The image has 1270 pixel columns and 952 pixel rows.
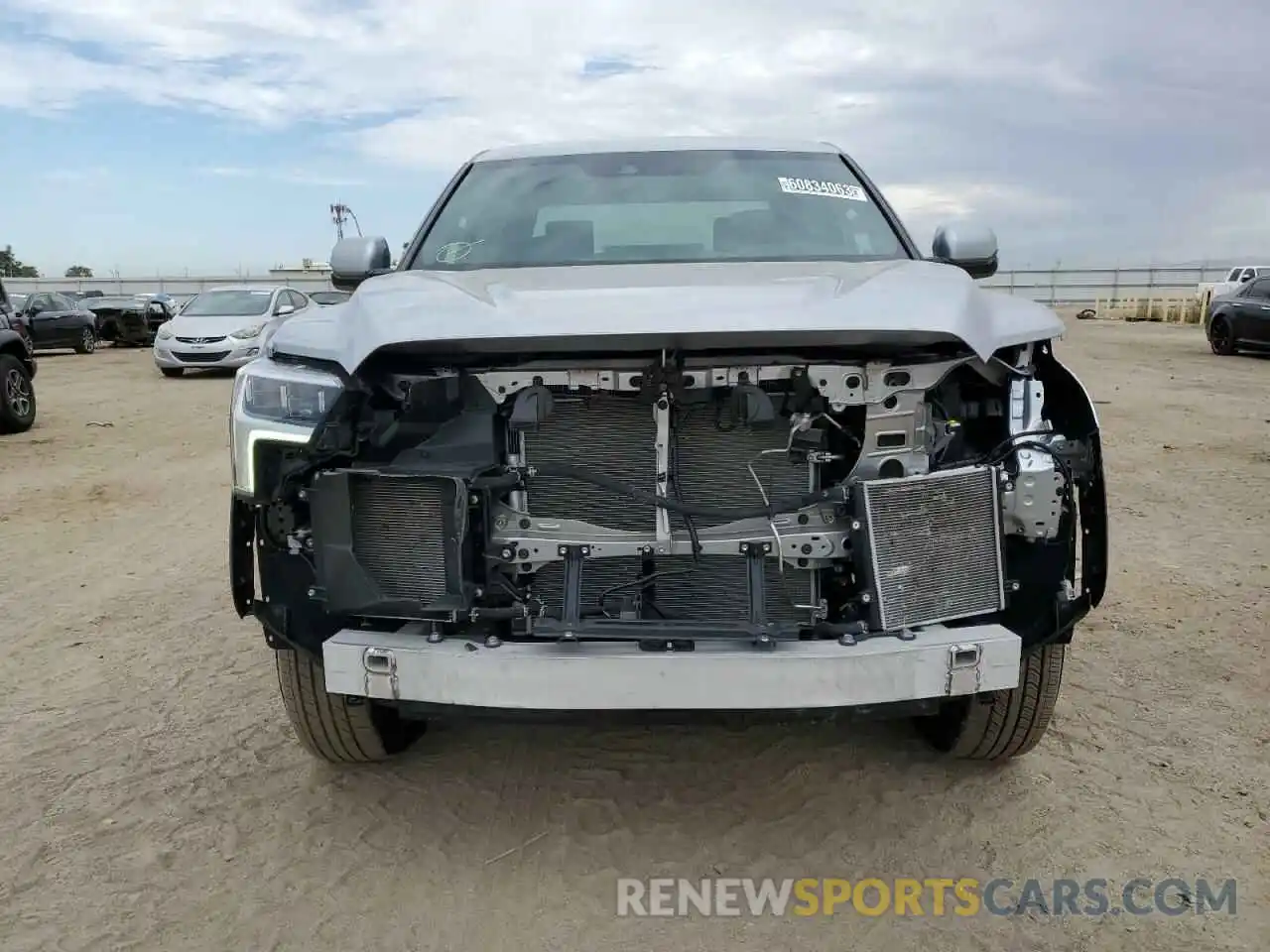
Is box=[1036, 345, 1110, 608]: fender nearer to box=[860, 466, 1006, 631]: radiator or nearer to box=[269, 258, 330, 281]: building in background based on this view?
box=[860, 466, 1006, 631]: radiator

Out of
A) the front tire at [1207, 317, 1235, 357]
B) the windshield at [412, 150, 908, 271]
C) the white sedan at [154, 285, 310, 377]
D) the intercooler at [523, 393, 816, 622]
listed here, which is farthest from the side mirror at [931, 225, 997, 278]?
the front tire at [1207, 317, 1235, 357]

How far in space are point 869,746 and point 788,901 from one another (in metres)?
0.90

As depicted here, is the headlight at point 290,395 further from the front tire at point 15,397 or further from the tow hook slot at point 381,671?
the front tire at point 15,397

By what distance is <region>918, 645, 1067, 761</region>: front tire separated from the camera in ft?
9.54

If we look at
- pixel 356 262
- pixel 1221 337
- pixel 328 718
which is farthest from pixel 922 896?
pixel 1221 337

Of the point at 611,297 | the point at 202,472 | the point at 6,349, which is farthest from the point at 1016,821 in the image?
the point at 6,349

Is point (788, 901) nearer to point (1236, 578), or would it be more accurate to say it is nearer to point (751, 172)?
point (751, 172)

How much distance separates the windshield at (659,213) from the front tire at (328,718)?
152 cm

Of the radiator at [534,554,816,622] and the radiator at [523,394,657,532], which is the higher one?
the radiator at [523,394,657,532]

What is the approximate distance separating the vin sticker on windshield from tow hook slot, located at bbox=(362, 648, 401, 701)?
96.1 inches

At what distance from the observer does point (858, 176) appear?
4195 millimetres

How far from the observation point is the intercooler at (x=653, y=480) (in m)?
2.65

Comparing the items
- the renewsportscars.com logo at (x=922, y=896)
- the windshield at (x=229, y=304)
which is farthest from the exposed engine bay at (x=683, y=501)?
the windshield at (x=229, y=304)

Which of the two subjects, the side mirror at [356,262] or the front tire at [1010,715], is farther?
the side mirror at [356,262]
